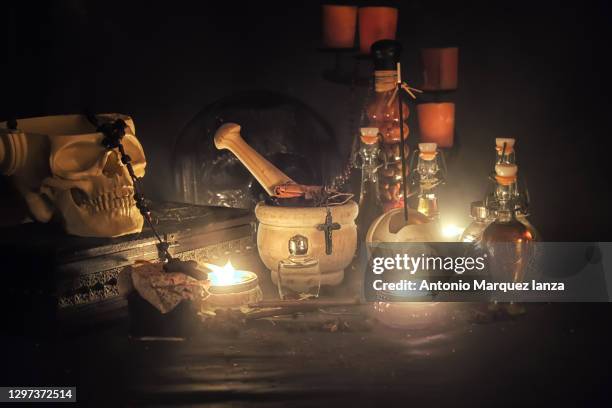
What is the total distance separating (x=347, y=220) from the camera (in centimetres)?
155

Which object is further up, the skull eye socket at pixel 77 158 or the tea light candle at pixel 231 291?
the skull eye socket at pixel 77 158

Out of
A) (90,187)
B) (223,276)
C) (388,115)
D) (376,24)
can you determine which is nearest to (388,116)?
(388,115)

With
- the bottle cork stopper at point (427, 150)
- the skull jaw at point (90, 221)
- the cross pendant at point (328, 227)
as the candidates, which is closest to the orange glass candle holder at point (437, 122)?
the bottle cork stopper at point (427, 150)

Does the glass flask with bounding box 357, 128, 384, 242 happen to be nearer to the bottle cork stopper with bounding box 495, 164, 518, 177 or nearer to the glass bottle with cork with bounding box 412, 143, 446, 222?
the glass bottle with cork with bounding box 412, 143, 446, 222

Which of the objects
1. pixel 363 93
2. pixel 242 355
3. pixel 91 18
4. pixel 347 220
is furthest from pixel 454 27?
pixel 242 355

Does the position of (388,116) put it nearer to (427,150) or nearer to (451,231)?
(427,150)

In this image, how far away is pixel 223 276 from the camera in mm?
1459

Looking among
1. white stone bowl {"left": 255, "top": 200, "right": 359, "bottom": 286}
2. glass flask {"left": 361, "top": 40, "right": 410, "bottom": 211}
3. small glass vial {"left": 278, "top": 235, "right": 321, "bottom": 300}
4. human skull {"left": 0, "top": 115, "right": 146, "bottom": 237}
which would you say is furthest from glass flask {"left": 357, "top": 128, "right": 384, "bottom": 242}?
human skull {"left": 0, "top": 115, "right": 146, "bottom": 237}

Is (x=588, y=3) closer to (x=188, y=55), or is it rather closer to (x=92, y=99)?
(x=188, y=55)

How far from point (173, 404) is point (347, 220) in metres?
0.59

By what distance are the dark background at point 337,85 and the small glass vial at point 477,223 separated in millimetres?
388

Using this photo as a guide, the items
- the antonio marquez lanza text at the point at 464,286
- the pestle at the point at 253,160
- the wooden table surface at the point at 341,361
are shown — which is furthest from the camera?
the pestle at the point at 253,160

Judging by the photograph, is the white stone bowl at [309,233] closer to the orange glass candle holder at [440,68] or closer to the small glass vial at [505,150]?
the small glass vial at [505,150]

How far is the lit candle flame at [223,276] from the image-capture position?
1.44 metres
